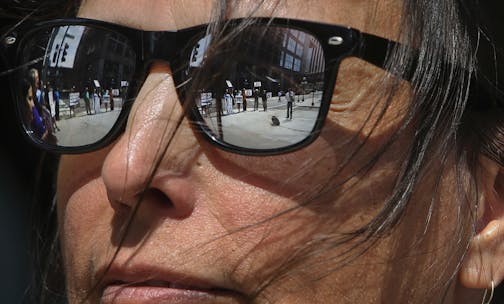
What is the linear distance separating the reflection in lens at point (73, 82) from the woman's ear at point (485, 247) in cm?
84

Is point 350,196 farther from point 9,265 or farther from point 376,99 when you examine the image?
point 9,265

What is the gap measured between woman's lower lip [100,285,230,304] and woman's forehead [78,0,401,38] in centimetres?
53

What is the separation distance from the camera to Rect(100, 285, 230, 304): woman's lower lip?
52.7 inches

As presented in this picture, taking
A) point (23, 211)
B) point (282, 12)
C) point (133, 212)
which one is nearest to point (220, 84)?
point (282, 12)

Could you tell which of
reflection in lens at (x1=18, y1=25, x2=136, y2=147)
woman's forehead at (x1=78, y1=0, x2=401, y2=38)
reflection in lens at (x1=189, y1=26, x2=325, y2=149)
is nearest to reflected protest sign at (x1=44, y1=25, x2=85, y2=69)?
reflection in lens at (x1=18, y1=25, x2=136, y2=147)

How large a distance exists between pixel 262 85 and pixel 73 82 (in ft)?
1.63

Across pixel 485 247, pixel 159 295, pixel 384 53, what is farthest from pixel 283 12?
pixel 485 247

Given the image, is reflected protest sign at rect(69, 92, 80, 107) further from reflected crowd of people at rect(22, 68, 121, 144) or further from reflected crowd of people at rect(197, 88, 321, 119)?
reflected crowd of people at rect(197, 88, 321, 119)

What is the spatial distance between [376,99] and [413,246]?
318mm

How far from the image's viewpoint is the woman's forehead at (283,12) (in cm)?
136

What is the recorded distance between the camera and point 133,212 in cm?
138

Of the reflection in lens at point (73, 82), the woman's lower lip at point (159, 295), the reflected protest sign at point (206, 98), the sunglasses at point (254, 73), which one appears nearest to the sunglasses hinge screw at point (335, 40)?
the sunglasses at point (254, 73)

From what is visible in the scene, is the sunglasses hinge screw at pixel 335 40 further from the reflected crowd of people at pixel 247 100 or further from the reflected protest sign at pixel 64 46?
the reflected protest sign at pixel 64 46

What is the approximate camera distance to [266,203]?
1.36 metres
